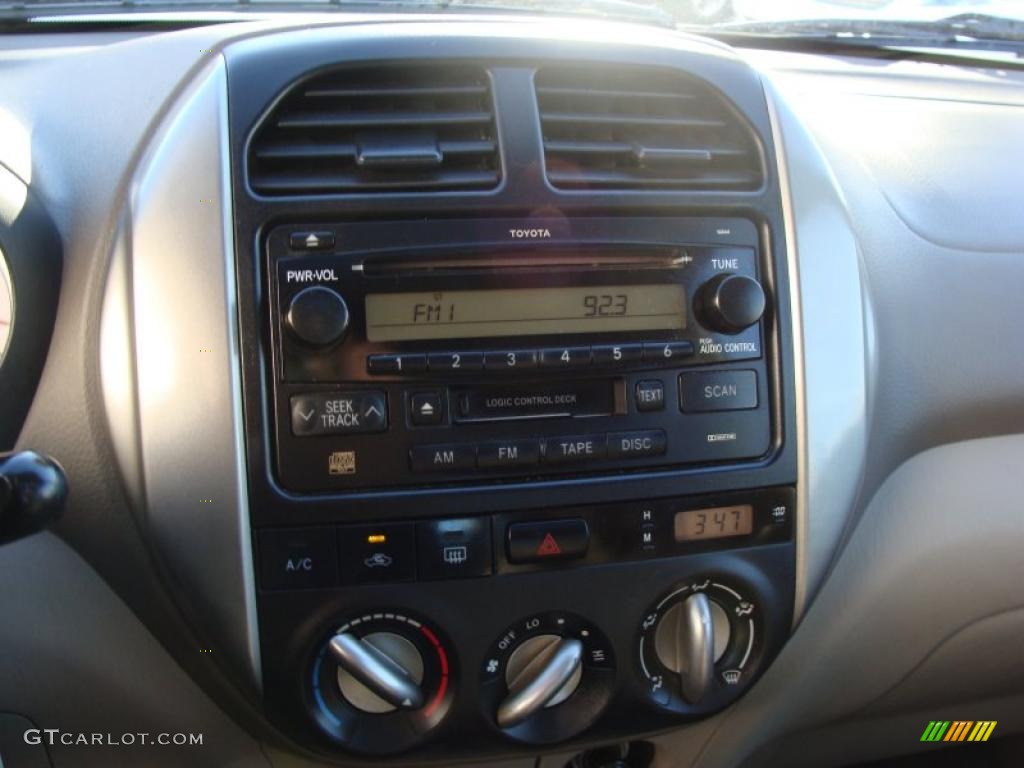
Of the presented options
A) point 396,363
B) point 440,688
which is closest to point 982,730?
point 440,688

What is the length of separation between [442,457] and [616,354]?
0.27 m

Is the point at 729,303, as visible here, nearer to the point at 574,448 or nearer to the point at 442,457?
the point at 574,448

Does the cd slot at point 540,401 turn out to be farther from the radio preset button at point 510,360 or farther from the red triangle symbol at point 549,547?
the red triangle symbol at point 549,547

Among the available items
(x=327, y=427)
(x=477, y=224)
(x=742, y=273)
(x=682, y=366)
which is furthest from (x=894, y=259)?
(x=327, y=427)

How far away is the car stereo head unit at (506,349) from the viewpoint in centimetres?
118

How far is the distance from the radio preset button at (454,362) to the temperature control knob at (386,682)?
0.34m

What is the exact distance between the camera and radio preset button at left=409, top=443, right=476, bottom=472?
1.20 meters

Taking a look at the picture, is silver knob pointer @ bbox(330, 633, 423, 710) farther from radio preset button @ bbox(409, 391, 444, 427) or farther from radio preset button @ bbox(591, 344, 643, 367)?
radio preset button @ bbox(591, 344, 643, 367)

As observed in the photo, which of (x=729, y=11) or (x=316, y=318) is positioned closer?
(x=316, y=318)

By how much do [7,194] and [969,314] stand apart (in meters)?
1.46

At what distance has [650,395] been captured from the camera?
4.16 ft

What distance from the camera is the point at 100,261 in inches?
47.0

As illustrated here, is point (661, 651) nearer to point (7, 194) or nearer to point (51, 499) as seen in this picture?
point (51, 499)

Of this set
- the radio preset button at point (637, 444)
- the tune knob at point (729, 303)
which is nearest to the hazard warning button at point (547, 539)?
the radio preset button at point (637, 444)
